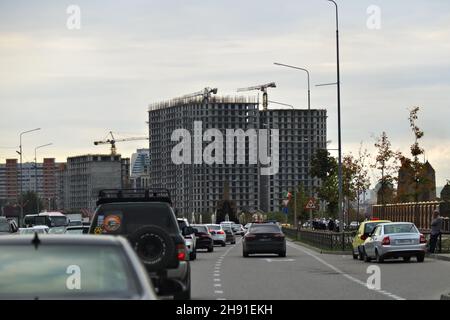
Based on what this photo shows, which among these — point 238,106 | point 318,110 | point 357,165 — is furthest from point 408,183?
point 238,106

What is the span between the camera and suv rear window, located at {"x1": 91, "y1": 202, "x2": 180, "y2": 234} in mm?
20781

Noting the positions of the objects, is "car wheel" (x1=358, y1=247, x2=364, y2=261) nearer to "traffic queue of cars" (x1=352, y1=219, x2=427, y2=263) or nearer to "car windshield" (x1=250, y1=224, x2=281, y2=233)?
"traffic queue of cars" (x1=352, y1=219, x2=427, y2=263)

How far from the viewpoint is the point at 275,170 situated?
19412cm

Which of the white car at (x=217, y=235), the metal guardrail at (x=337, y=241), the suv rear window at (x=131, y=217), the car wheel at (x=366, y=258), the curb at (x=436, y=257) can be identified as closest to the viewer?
the suv rear window at (x=131, y=217)

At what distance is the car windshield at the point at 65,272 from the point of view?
9.23 metres

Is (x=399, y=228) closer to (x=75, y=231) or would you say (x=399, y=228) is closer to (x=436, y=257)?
(x=436, y=257)

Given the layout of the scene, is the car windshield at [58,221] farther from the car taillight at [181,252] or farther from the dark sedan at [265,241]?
the car taillight at [181,252]

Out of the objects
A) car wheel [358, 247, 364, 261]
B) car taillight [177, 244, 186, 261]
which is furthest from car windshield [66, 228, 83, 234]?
car taillight [177, 244, 186, 261]

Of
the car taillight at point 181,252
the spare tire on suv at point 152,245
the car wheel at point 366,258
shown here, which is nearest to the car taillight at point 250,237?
the car wheel at point 366,258

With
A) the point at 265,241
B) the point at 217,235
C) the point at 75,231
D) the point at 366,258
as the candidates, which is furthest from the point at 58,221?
the point at 366,258

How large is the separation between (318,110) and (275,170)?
4471 centimetres

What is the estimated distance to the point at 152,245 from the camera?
1722 centimetres

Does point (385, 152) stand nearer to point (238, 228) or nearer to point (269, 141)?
point (238, 228)

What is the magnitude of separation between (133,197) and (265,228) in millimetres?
23929
